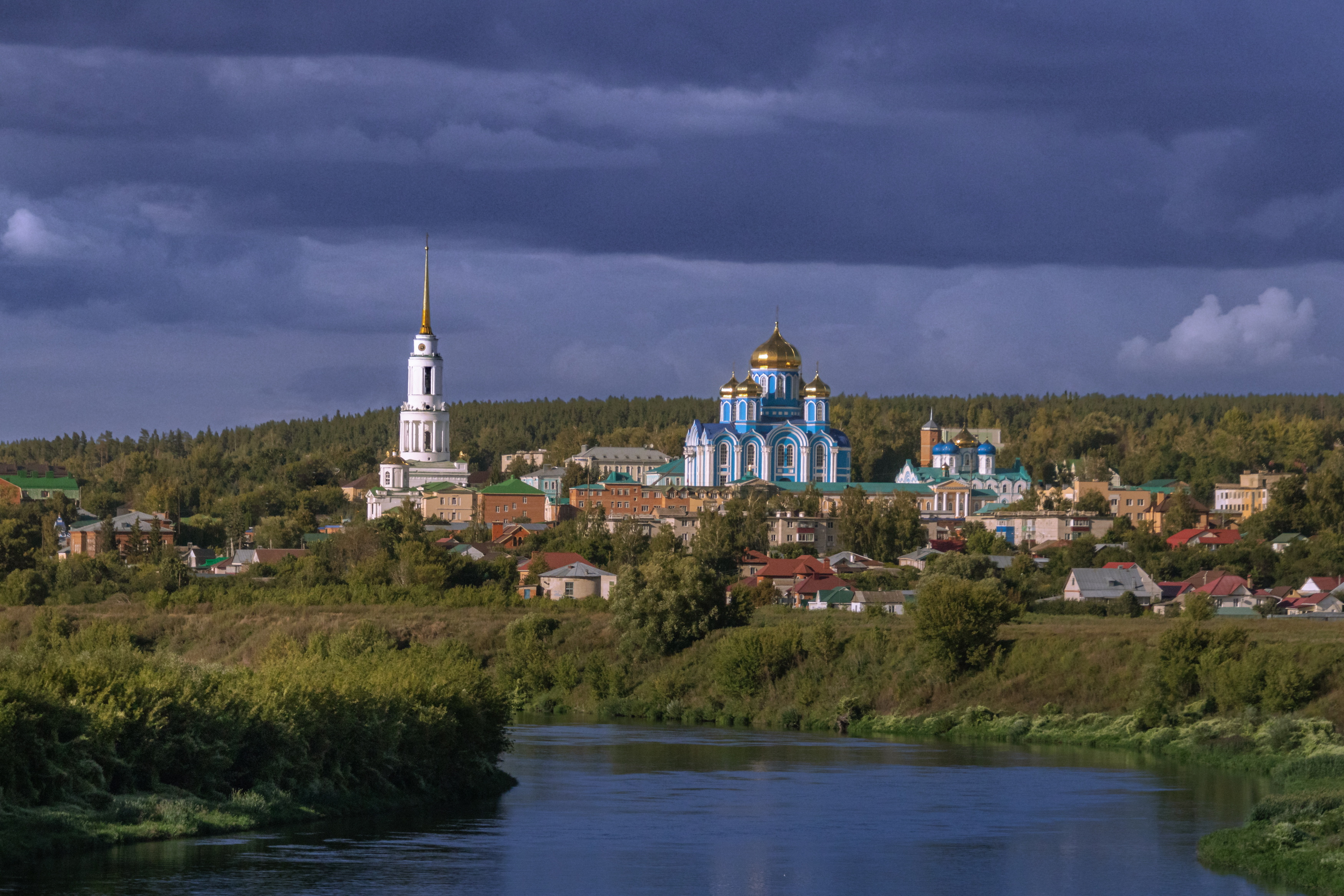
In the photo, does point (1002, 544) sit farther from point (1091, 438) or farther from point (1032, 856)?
point (1091, 438)

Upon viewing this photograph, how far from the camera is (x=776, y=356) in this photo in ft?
419

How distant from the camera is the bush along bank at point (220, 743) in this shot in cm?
2772

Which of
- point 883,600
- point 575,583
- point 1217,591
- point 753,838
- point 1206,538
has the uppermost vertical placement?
point 1206,538

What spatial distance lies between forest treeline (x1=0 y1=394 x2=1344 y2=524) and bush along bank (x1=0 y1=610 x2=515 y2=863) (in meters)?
82.4

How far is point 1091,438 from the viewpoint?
547ft

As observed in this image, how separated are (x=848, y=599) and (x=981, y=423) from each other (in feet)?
366

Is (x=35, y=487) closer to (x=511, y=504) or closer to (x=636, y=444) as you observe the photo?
(x=511, y=504)

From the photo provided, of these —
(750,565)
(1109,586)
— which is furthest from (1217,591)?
(750,565)

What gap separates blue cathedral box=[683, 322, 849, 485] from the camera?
412ft

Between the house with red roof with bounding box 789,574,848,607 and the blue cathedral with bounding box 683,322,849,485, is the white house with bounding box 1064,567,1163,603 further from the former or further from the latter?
the blue cathedral with bounding box 683,322,849,485

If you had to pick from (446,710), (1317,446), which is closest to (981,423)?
(1317,446)

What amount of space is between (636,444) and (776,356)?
31693mm

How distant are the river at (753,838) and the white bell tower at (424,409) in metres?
97.8

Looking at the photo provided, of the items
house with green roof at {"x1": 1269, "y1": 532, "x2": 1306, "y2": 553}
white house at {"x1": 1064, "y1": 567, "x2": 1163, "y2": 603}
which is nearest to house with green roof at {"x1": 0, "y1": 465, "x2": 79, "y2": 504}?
white house at {"x1": 1064, "y1": 567, "x2": 1163, "y2": 603}
